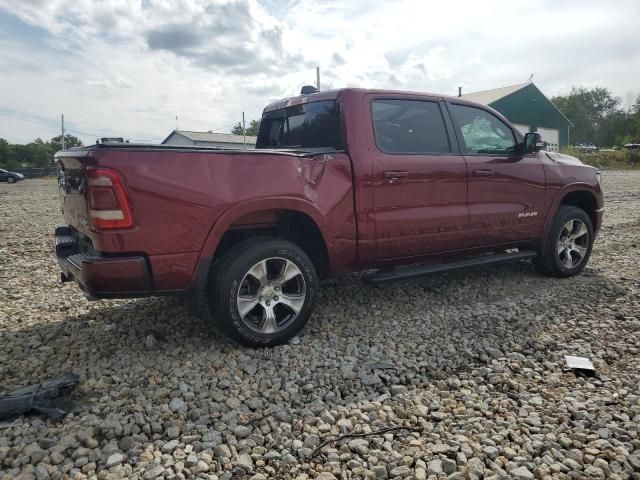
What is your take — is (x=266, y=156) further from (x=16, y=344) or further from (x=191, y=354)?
(x=16, y=344)

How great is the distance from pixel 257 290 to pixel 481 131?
2788mm

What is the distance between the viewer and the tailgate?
9.85 feet

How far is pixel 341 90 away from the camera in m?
3.95

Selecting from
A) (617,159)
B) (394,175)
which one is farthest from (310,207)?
(617,159)

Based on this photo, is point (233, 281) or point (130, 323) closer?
point (233, 281)

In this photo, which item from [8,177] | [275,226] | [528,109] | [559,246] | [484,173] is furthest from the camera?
[528,109]

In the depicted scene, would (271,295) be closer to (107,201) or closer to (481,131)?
(107,201)

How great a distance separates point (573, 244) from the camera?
536 cm

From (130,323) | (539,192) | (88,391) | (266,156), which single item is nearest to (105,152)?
(266,156)

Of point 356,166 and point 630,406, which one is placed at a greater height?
point 356,166

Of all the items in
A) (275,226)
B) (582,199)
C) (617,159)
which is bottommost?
(275,226)

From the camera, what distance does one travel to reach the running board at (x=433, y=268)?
159 inches

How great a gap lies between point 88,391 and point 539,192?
445 centimetres

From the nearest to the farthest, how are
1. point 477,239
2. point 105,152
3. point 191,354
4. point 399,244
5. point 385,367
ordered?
point 105,152
point 385,367
point 191,354
point 399,244
point 477,239
